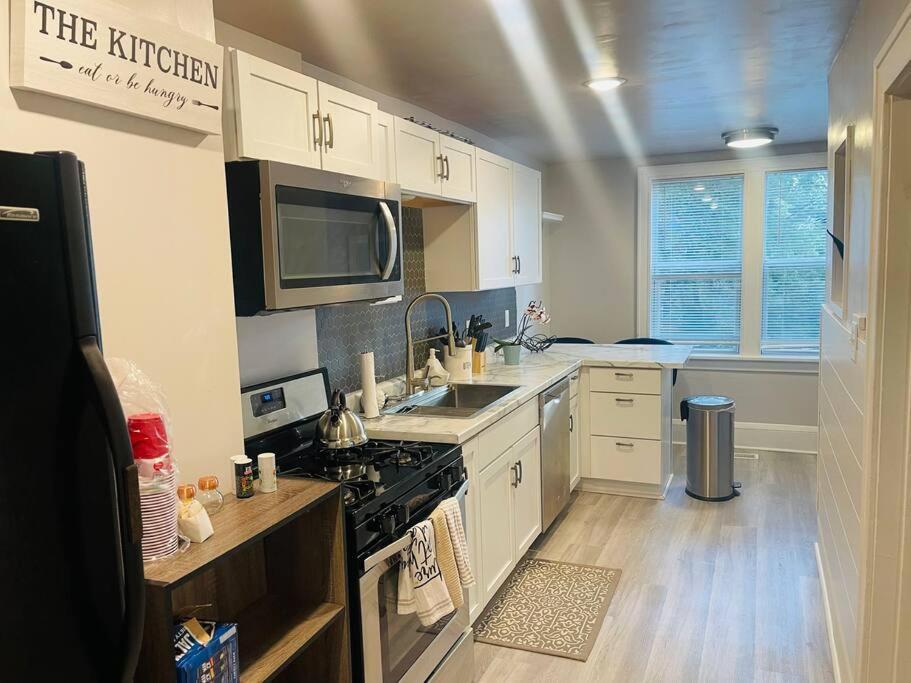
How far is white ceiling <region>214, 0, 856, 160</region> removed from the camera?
7.38 feet

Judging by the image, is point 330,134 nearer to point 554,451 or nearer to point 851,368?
point 851,368

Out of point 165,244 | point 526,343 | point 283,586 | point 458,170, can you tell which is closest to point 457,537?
point 283,586

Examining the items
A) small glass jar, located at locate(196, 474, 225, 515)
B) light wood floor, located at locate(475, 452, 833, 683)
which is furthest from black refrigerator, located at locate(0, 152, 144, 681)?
light wood floor, located at locate(475, 452, 833, 683)

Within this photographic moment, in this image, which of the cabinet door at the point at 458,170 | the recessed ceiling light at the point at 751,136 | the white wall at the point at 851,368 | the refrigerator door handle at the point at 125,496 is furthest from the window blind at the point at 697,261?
the refrigerator door handle at the point at 125,496

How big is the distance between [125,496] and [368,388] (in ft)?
6.03

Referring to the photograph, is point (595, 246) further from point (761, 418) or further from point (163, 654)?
point (163, 654)

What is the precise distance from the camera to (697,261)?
5.58 meters

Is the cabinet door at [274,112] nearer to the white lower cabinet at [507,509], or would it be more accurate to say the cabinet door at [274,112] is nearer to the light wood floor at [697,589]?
the white lower cabinet at [507,509]

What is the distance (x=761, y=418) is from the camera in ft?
17.9

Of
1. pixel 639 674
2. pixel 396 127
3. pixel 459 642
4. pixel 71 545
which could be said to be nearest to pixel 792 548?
pixel 639 674

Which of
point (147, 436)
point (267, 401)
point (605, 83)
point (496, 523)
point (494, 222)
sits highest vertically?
point (605, 83)

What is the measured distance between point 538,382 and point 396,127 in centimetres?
145

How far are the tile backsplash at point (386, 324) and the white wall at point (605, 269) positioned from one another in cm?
171

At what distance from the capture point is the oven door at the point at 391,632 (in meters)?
1.84
